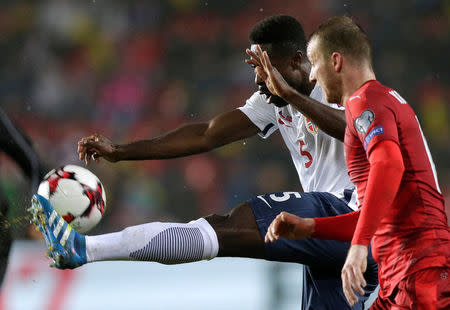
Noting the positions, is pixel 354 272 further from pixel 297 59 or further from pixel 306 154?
pixel 297 59

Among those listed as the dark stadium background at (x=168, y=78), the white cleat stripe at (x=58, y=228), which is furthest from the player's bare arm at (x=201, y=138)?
the dark stadium background at (x=168, y=78)

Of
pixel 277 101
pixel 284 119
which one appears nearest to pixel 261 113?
pixel 284 119

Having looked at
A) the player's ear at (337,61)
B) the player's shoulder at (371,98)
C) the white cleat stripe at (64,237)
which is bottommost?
the white cleat stripe at (64,237)

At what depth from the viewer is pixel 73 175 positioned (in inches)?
130

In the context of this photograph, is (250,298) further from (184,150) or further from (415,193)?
(415,193)

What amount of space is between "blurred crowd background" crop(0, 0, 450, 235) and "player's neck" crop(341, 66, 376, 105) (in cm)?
478

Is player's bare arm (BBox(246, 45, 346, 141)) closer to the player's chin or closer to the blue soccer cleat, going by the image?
the player's chin

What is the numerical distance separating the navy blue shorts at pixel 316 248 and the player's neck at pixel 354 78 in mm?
764

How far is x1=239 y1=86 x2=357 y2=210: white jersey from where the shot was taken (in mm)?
3348

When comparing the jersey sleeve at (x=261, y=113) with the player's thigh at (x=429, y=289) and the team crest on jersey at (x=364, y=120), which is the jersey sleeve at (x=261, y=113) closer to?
the team crest on jersey at (x=364, y=120)

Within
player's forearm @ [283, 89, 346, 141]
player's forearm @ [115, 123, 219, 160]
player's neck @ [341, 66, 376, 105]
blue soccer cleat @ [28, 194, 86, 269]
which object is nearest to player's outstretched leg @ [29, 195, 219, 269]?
blue soccer cleat @ [28, 194, 86, 269]

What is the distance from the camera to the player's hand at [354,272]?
6.67ft

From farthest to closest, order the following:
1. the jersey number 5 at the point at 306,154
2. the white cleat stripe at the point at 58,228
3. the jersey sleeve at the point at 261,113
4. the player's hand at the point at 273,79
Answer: the jersey sleeve at the point at 261,113, the jersey number 5 at the point at 306,154, the player's hand at the point at 273,79, the white cleat stripe at the point at 58,228

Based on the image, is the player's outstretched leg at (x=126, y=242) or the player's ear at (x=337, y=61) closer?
the player's ear at (x=337, y=61)
